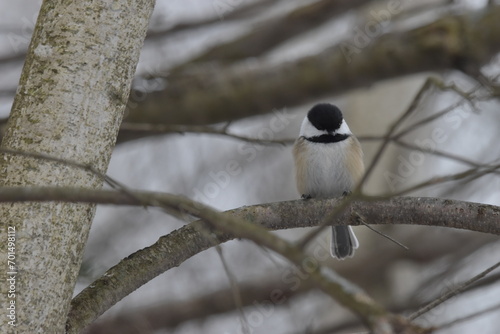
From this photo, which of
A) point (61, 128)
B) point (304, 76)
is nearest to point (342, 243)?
point (304, 76)

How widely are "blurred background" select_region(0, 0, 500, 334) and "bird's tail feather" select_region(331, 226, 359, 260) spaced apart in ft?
1.49

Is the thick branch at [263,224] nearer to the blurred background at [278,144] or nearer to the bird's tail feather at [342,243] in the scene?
the blurred background at [278,144]

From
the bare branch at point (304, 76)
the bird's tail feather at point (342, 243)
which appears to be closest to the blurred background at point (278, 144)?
the bare branch at point (304, 76)

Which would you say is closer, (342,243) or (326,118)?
(326,118)

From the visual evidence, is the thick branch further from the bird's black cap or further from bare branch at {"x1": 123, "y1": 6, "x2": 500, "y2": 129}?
bare branch at {"x1": 123, "y1": 6, "x2": 500, "y2": 129}

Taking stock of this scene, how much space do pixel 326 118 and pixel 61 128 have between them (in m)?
1.71

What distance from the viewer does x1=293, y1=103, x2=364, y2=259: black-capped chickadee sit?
3172 mm

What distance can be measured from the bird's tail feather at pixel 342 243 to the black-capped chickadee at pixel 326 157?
4cm

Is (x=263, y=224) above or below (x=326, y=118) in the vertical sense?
below

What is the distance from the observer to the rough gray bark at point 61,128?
5.39ft

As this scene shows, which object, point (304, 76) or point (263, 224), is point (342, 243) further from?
point (263, 224)

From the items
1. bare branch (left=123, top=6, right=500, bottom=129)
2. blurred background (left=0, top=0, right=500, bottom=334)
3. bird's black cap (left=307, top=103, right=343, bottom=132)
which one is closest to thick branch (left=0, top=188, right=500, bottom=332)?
blurred background (left=0, top=0, right=500, bottom=334)

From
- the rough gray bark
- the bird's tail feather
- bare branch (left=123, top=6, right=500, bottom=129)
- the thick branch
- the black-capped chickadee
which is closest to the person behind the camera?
the rough gray bark

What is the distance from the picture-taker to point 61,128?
175cm
